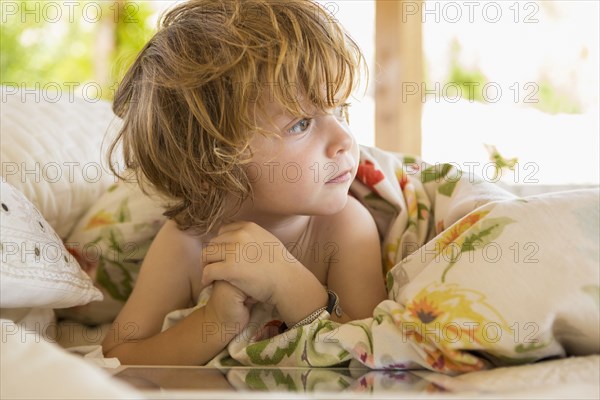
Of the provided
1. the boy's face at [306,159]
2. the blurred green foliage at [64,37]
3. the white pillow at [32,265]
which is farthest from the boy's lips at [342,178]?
the blurred green foliage at [64,37]

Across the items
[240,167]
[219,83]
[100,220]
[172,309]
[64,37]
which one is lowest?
[172,309]

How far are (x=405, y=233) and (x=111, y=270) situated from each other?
479 millimetres

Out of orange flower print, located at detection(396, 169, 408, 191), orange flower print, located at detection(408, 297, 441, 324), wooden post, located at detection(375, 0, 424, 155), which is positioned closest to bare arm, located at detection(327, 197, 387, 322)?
orange flower print, located at detection(396, 169, 408, 191)

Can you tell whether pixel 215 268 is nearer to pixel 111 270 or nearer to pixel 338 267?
pixel 338 267

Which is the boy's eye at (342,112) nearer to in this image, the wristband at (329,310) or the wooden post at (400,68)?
the wristband at (329,310)

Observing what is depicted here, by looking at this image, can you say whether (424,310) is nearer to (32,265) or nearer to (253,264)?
(253,264)

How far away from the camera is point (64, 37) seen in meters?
4.55

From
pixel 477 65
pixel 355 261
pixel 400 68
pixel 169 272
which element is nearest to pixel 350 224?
pixel 355 261

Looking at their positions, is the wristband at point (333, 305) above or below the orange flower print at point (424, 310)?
below

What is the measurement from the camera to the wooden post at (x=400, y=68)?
9.67 feet

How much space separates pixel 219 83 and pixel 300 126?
121mm

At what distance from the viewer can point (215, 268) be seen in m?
0.97

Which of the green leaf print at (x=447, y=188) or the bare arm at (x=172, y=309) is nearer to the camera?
the bare arm at (x=172, y=309)

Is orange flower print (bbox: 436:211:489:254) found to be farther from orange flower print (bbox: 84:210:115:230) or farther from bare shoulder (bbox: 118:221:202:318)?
orange flower print (bbox: 84:210:115:230)
